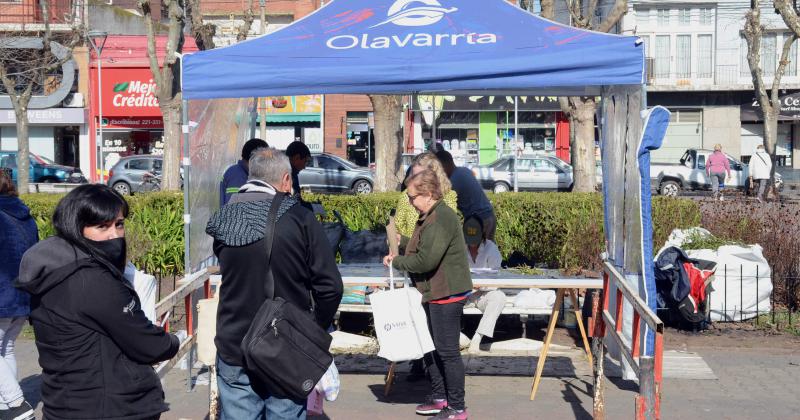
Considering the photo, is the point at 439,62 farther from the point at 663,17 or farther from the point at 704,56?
the point at 704,56

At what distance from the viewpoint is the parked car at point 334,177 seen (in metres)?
30.1

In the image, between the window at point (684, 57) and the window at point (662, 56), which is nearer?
the window at point (684, 57)

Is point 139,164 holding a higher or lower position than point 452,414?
higher

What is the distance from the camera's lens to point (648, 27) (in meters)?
42.1

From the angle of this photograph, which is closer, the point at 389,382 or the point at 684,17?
the point at 389,382

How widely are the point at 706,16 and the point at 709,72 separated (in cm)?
264

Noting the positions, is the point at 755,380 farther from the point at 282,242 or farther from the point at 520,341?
the point at 282,242

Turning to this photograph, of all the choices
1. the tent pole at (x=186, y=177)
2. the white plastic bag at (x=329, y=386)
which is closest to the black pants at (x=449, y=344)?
the white plastic bag at (x=329, y=386)

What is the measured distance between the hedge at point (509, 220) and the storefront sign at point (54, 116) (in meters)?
25.9

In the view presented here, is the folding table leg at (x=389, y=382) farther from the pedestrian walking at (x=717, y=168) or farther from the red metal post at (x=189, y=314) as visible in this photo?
the pedestrian walking at (x=717, y=168)

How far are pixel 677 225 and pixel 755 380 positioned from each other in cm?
432

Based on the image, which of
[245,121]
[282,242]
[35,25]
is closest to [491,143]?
[35,25]

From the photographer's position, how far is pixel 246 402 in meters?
4.17

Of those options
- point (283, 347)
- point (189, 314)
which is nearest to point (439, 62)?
point (189, 314)
